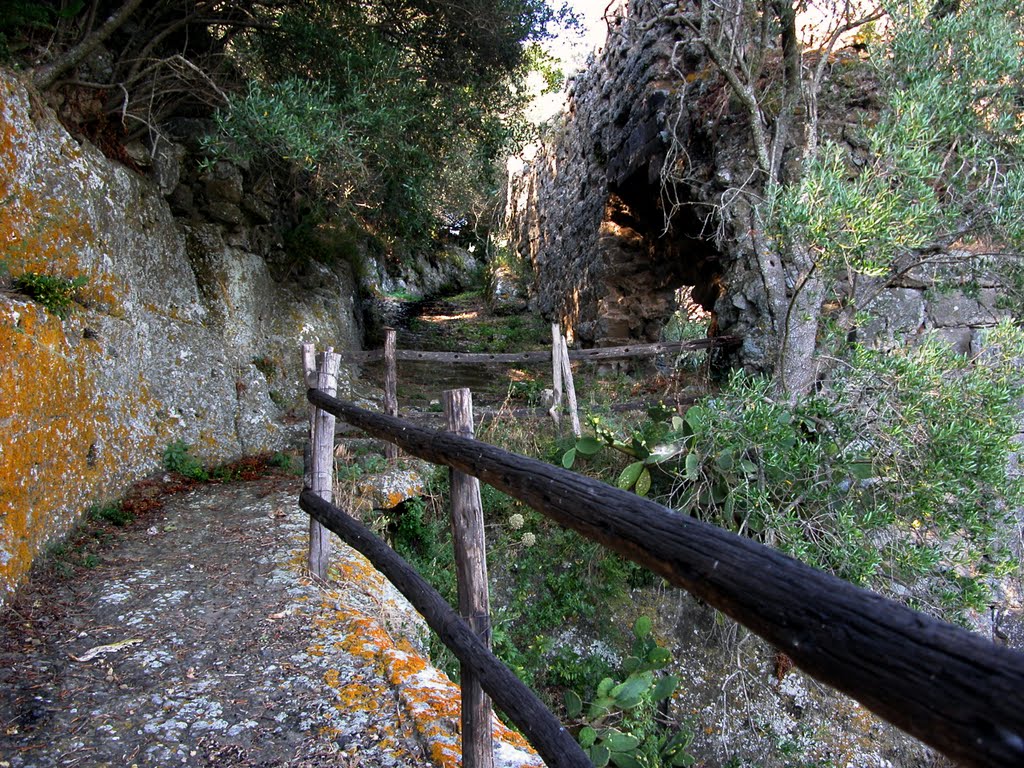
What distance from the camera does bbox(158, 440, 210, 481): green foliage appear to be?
5500mm

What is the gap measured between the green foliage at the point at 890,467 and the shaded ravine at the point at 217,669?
8.45 feet

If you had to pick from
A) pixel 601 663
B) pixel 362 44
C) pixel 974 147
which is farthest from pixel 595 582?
pixel 362 44

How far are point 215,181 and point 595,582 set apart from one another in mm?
6065

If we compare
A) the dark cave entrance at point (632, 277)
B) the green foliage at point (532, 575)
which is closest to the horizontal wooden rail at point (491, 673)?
the green foliage at point (532, 575)

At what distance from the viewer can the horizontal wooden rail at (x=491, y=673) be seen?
65.3 inches

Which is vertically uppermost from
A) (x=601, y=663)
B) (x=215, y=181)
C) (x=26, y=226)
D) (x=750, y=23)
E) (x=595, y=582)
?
(x=750, y=23)

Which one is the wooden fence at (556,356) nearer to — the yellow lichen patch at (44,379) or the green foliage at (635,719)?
the yellow lichen patch at (44,379)

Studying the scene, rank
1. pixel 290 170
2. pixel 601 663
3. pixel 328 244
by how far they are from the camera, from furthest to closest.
A: pixel 328 244, pixel 290 170, pixel 601 663

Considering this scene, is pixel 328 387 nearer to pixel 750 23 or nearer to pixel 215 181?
pixel 215 181

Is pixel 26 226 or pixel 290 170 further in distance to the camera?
pixel 290 170

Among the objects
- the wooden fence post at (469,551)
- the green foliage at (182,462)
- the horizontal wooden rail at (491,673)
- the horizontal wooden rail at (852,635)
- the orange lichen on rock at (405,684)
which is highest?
the horizontal wooden rail at (852,635)

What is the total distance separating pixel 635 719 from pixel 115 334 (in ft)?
16.7

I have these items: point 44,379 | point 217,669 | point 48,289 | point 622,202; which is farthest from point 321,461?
point 622,202

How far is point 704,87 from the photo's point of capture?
715cm
